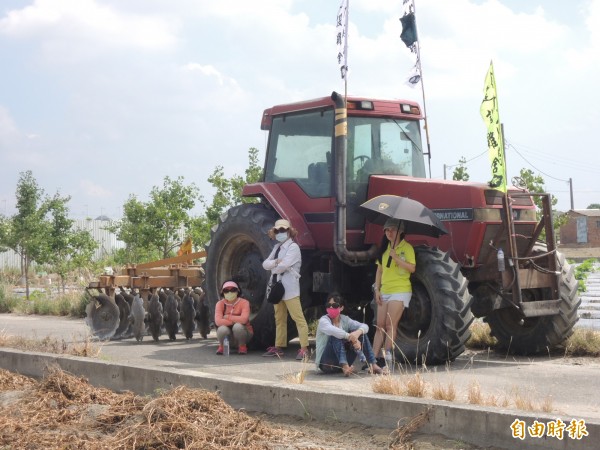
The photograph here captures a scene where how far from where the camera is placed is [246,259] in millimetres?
12555

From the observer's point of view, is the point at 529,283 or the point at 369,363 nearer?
the point at 369,363

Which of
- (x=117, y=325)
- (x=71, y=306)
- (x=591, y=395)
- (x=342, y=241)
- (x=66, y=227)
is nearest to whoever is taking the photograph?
(x=591, y=395)

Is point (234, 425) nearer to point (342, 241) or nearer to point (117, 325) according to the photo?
point (342, 241)

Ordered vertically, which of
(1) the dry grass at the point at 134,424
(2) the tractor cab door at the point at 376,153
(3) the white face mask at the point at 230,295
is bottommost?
(1) the dry grass at the point at 134,424

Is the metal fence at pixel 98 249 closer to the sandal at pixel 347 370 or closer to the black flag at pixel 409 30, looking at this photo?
the black flag at pixel 409 30

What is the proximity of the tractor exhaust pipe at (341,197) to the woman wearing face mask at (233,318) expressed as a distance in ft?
5.24

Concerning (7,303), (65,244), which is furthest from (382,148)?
(65,244)

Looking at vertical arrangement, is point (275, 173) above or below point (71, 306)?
above

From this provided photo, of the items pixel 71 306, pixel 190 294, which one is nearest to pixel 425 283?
pixel 190 294

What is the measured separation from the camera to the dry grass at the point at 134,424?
22.0ft

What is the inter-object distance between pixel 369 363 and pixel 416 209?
189 cm

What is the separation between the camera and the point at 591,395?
→ 316 inches

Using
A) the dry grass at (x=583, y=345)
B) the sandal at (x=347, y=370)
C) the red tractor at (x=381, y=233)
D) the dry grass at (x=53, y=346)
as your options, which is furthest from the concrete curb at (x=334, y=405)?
the dry grass at (x=583, y=345)

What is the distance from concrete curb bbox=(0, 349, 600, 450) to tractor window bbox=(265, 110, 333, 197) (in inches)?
146
